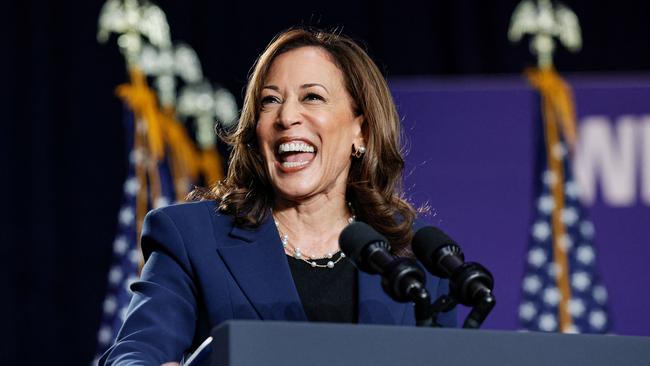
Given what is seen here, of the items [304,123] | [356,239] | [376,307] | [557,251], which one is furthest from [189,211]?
[557,251]

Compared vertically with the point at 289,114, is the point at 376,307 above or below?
below

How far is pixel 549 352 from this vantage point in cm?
147

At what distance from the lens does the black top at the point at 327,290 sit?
7.20 ft

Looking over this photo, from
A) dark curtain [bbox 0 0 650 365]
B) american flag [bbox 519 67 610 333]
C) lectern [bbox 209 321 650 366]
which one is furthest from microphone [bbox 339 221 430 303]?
dark curtain [bbox 0 0 650 365]

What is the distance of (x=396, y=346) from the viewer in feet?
4.67

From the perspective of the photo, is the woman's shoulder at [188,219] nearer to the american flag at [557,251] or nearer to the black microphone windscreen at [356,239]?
the black microphone windscreen at [356,239]

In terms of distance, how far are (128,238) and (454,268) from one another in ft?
9.74

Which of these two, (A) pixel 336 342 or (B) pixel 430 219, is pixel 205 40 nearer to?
(B) pixel 430 219

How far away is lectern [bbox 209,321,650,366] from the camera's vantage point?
4.53 ft

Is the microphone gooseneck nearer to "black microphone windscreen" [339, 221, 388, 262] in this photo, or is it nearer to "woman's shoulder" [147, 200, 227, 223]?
"black microphone windscreen" [339, 221, 388, 262]

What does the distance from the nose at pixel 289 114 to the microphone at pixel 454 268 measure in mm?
553

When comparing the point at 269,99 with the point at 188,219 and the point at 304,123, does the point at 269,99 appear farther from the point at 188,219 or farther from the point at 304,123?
the point at 188,219

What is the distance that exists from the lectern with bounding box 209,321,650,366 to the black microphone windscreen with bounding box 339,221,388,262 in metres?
0.27

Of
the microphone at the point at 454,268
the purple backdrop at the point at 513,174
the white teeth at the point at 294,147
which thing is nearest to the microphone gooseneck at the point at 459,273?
the microphone at the point at 454,268
